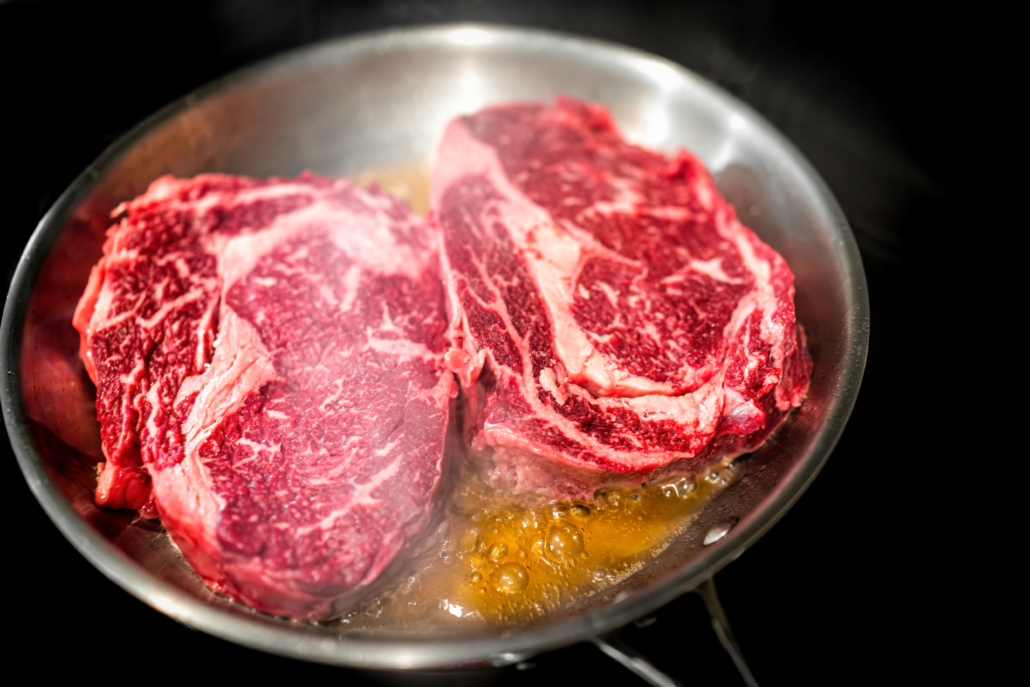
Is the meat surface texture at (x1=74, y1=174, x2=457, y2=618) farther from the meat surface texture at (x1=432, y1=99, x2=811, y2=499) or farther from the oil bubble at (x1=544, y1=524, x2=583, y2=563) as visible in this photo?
the oil bubble at (x1=544, y1=524, x2=583, y2=563)

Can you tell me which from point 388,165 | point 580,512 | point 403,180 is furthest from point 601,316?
point 388,165

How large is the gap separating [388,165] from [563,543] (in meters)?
2.01

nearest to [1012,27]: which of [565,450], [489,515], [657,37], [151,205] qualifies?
[657,37]

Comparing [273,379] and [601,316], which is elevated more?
[601,316]

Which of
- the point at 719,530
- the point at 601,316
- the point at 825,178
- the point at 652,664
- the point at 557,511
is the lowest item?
the point at 652,664

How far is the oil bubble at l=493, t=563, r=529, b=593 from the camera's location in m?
1.81

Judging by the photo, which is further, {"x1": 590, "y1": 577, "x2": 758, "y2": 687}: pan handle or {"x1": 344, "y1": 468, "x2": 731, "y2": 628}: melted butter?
{"x1": 344, "y1": 468, "x2": 731, "y2": 628}: melted butter

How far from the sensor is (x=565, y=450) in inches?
69.1

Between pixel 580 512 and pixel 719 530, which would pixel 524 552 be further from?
pixel 719 530

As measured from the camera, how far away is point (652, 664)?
5.42 feet

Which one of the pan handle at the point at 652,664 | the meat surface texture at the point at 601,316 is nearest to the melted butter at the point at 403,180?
the meat surface texture at the point at 601,316

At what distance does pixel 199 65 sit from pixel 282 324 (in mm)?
2211

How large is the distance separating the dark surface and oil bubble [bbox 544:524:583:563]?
0.89 ft

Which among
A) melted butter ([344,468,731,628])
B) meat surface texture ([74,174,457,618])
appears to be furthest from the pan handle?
meat surface texture ([74,174,457,618])
